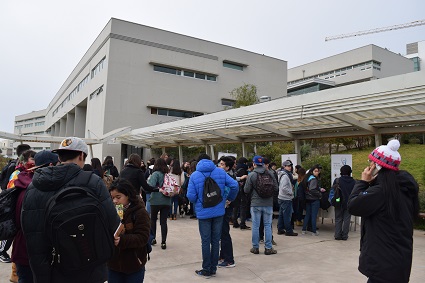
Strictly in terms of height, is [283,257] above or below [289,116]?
below

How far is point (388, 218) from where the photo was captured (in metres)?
2.66

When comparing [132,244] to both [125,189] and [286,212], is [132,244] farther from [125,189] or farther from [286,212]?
[286,212]

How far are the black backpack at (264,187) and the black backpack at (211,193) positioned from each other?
1.28 metres

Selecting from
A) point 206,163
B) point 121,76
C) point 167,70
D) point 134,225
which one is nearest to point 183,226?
point 206,163

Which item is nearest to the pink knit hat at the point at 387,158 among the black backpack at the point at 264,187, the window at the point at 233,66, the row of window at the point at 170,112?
the black backpack at the point at 264,187

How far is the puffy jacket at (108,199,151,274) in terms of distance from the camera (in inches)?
110

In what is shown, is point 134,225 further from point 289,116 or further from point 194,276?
point 289,116

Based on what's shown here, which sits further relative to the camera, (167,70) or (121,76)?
(167,70)

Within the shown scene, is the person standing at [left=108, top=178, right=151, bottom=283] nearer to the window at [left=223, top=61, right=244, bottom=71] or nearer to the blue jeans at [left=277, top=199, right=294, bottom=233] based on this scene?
the blue jeans at [left=277, top=199, right=294, bottom=233]

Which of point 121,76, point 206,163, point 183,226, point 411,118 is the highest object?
point 121,76

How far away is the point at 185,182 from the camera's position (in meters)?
9.36

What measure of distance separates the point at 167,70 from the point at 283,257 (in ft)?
86.7

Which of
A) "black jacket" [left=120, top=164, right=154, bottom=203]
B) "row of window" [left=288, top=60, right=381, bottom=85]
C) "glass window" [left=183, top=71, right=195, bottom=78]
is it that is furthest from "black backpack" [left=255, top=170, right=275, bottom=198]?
"row of window" [left=288, top=60, right=381, bottom=85]

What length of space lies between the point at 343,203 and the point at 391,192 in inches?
187
